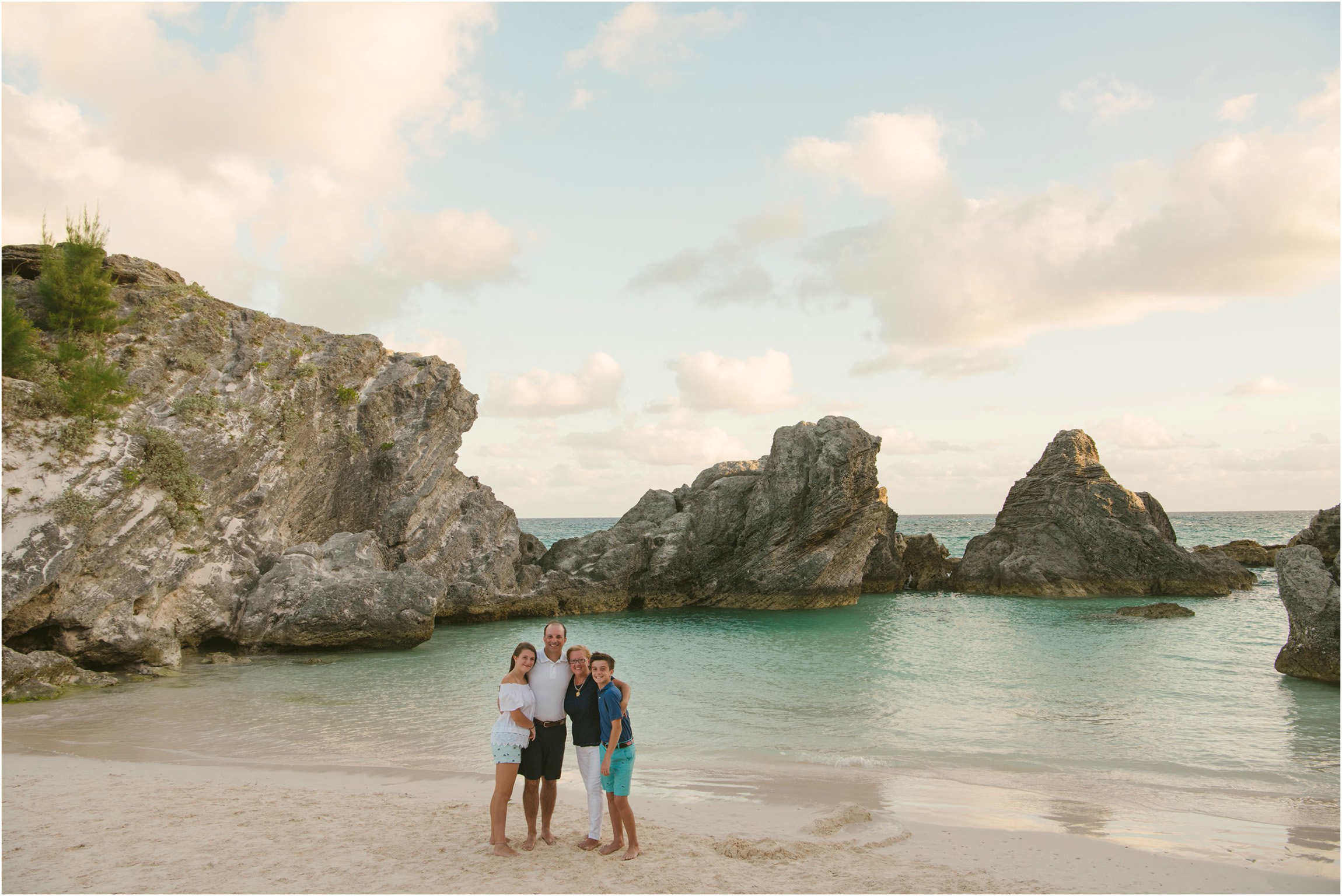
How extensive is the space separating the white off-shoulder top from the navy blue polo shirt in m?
0.59

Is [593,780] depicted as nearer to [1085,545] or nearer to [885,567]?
[1085,545]

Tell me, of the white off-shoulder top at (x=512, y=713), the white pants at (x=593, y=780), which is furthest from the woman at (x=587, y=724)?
the white off-shoulder top at (x=512, y=713)

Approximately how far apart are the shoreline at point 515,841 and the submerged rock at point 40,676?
19.0 ft

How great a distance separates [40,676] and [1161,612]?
32.7 metres

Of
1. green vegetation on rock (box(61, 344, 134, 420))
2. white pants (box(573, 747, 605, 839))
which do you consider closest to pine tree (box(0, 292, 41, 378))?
green vegetation on rock (box(61, 344, 134, 420))

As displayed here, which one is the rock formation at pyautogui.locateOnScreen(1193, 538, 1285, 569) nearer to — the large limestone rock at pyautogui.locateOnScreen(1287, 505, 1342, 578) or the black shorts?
the large limestone rock at pyautogui.locateOnScreen(1287, 505, 1342, 578)

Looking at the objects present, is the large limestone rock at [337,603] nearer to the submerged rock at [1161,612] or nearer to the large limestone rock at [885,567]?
the submerged rock at [1161,612]

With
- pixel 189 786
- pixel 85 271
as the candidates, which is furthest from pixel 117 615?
pixel 189 786

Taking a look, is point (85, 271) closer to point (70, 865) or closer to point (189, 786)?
point (189, 786)

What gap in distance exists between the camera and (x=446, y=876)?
6.20 m

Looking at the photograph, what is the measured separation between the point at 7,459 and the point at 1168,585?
1646 inches

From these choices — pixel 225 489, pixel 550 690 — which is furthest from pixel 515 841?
pixel 225 489

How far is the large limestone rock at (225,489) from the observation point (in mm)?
16172

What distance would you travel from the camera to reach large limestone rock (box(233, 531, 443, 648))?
19953 mm
